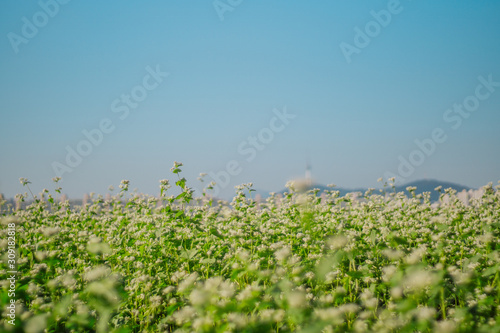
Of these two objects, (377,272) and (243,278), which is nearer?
(377,272)

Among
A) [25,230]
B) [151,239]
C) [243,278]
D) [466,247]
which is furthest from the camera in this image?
[25,230]

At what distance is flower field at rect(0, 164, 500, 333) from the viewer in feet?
8.02

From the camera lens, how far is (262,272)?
2863 mm

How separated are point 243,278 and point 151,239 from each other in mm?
1824

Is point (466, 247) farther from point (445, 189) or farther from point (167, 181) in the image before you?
point (167, 181)

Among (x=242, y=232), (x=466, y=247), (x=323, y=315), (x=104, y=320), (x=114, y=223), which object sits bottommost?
(x=466, y=247)

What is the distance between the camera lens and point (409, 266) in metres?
2.62

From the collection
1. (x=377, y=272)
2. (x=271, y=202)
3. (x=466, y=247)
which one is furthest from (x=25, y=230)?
(x=466, y=247)

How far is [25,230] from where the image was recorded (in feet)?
24.3

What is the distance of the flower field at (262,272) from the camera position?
2.45 m

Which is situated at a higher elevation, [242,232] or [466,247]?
[242,232]

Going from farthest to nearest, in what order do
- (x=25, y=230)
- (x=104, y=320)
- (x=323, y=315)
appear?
(x=25, y=230) → (x=104, y=320) → (x=323, y=315)

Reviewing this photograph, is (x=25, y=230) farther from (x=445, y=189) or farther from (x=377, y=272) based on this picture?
(x=445, y=189)

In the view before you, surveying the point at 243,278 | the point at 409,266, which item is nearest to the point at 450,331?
the point at 409,266
